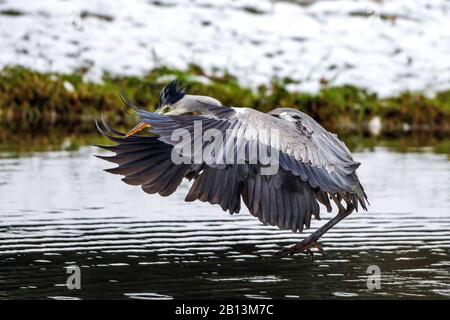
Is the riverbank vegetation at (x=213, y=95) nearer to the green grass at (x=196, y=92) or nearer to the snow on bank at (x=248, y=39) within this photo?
the green grass at (x=196, y=92)

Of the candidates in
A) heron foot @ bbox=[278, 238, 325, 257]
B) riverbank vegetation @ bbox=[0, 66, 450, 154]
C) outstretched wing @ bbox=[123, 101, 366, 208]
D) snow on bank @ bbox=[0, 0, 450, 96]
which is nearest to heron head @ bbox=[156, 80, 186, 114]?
outstretched wing @ bbox=[123, 101, 366, 208]

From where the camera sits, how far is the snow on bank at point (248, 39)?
26350 millimetres

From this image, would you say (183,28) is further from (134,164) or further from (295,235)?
(134,164)

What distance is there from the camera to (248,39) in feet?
98.5

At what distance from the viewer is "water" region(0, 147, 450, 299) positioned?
815 cm

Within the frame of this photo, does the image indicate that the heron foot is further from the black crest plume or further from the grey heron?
the black crest plume

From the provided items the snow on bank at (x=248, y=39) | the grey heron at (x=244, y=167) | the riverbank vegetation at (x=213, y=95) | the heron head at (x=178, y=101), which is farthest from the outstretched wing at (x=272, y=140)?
the snow on bank at (x=248, y=39)

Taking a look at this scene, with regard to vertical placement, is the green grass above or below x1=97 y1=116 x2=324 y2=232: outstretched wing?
above

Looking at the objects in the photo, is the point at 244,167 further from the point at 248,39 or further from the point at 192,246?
the point at 248,39

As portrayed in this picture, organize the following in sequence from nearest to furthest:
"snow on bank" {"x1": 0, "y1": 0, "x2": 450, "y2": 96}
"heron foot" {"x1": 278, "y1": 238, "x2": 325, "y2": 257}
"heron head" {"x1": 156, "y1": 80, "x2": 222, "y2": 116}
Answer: "heron foot" {"x1": 278, "y1": 238, "x2": 325, "y2": 257}
"heron head" {"x1": 156, "y1": 80, "x2": 222, "y2": 116}
"snow on bank" {"x1": 0, "y1": 0, "x2": 450, "y2": 96}

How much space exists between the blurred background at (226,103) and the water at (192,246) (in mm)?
22

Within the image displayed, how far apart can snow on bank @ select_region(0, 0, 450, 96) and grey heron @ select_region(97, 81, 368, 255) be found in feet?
50.7

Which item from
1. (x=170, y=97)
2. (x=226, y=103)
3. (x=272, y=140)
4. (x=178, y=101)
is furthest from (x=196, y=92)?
(x=272, y=140)

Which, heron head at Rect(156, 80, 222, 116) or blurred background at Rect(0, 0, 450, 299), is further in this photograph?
heron head at Rect(156, 80, 222, 116)
